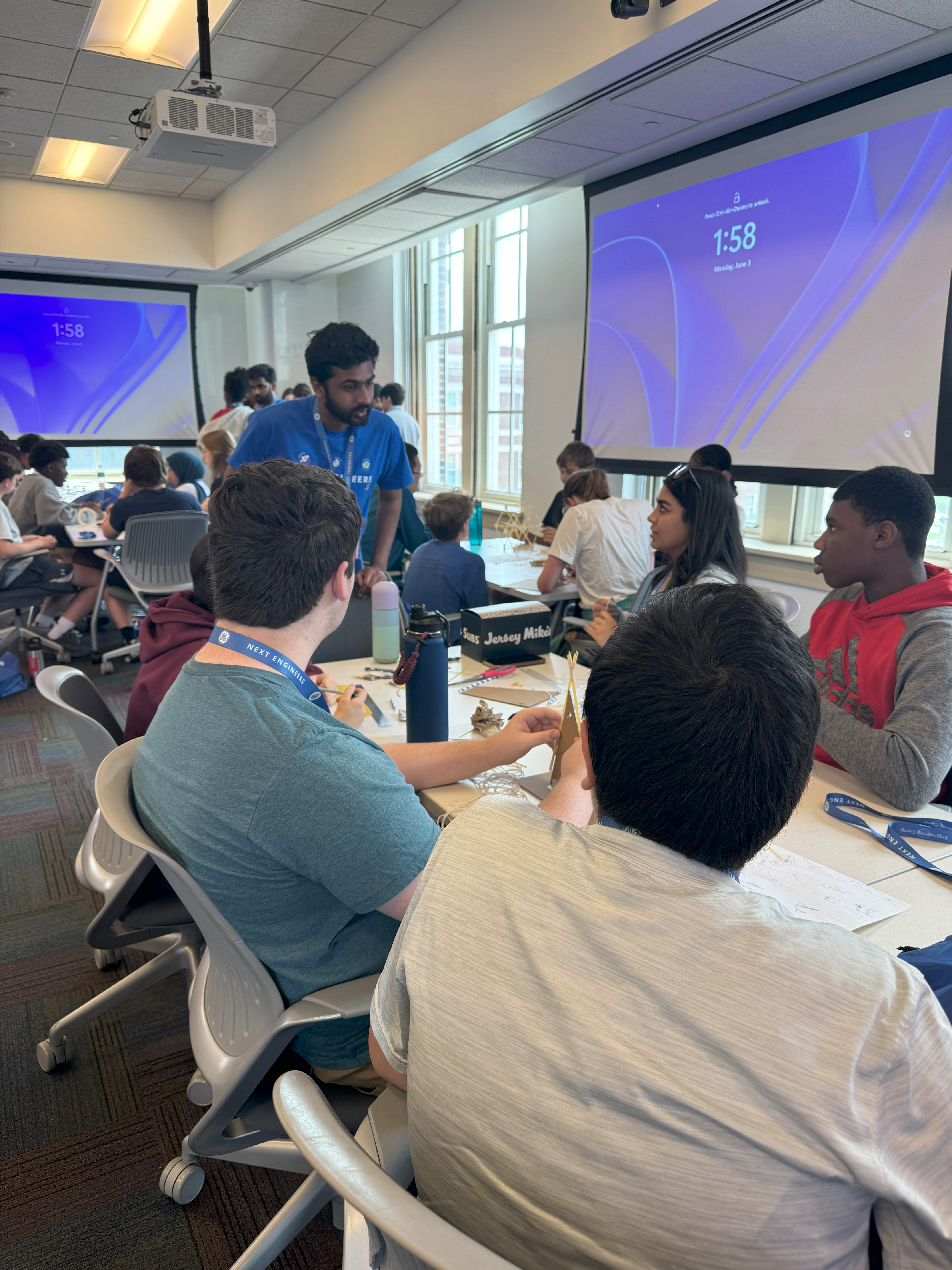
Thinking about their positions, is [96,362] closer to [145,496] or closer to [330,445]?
[145,496]

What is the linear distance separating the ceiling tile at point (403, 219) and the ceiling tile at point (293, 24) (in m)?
1.11

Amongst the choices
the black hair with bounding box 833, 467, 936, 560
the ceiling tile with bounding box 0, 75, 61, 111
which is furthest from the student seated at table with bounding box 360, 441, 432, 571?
the ceiling tile with bounding box 0, 75, 61, 111

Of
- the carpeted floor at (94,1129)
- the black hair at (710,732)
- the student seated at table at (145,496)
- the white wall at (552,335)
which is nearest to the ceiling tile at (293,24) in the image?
the white wall at (552,335)

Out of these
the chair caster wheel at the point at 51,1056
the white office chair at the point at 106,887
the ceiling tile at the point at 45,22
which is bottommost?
the chair caster wheel at the point at 51,1056

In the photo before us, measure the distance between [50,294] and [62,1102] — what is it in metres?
8.54

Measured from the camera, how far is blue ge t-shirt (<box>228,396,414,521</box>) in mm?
2785

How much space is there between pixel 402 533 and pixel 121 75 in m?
3.39

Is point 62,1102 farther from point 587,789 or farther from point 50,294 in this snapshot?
point 50,294

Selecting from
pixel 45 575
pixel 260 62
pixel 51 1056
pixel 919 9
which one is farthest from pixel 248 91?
pixel 51 1056

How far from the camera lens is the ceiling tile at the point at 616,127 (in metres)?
3.72

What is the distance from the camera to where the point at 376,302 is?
319 inches

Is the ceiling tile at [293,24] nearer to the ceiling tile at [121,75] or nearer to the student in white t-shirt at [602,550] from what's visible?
the ceiling tile at [121,75]

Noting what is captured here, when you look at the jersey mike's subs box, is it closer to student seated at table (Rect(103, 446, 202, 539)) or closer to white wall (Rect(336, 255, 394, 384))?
student seated at table (Rect(103, 446, 202, 539))

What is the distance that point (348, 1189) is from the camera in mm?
571
